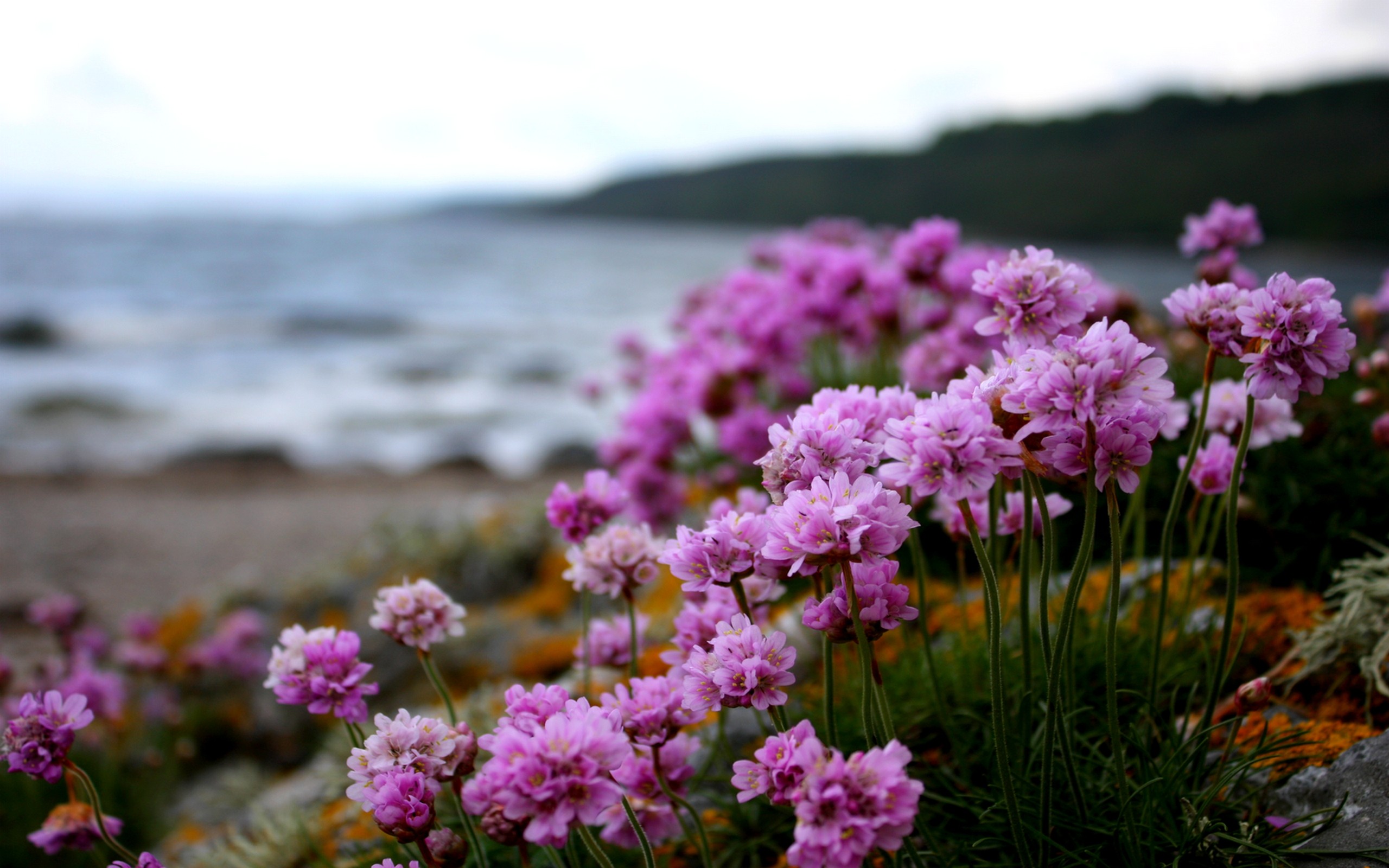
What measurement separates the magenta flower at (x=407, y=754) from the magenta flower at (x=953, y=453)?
2.83 ft

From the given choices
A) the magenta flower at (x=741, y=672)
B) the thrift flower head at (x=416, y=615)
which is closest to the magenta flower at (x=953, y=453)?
the magenta flower at (x=741, y=672)

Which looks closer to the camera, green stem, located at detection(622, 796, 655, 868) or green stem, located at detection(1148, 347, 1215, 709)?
green stem, located at detection(622, 796, 655, 868)

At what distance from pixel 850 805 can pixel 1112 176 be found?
8094 cm

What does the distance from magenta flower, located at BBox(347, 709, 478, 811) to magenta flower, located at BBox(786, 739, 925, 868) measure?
647 mm

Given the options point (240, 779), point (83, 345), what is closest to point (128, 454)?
point (240, 779)

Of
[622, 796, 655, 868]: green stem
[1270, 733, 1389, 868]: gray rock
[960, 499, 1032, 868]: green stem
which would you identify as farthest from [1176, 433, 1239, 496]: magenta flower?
[622, 796, 655, 868]: green stem

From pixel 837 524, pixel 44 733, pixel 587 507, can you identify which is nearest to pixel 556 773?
pixel 837 524

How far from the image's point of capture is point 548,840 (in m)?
1.11

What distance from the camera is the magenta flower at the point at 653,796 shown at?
1537 millimetres

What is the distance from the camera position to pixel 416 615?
1.80 metres

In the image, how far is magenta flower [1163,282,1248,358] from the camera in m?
1.49

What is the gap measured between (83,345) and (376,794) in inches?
961

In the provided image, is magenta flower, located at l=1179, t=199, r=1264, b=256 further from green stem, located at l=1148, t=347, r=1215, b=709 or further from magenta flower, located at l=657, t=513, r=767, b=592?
magenta flower, located at l=657, t=513, r=767, b=592

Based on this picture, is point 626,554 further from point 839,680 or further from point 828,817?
point 839,680
